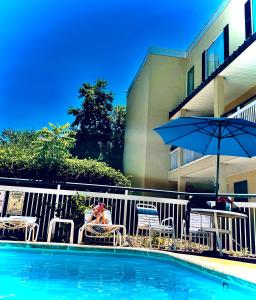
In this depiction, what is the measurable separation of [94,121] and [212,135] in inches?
741

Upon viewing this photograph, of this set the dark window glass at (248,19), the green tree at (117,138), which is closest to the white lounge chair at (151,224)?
the dark window glass at (248,19)

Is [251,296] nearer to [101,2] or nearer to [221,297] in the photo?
[221,297]

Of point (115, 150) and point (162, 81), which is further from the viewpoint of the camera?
point (115, 150)

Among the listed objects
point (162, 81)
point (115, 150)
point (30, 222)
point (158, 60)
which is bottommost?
point (30, 222)

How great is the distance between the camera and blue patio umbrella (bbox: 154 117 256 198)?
6.10 m

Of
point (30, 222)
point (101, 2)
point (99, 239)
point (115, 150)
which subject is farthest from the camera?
point (115, 150)

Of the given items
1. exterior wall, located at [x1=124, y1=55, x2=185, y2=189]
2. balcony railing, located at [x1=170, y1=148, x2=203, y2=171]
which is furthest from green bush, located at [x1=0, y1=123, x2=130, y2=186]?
exterior wall, located at [x1=124, y1=55, x2=185, y2=189]

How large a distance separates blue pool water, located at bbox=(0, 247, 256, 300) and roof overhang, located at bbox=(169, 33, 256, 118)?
299 inches

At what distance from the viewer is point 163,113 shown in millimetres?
17109

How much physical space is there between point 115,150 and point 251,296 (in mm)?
21537

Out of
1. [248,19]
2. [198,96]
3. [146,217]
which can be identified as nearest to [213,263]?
[146,217]

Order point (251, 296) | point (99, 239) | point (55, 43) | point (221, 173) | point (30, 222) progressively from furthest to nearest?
point (55, 43), point (221, 173), point (99, 239), point (30, 222), point (251, 296)

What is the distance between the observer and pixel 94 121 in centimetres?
2478

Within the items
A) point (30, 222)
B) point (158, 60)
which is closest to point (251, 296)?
point (30, 222)
